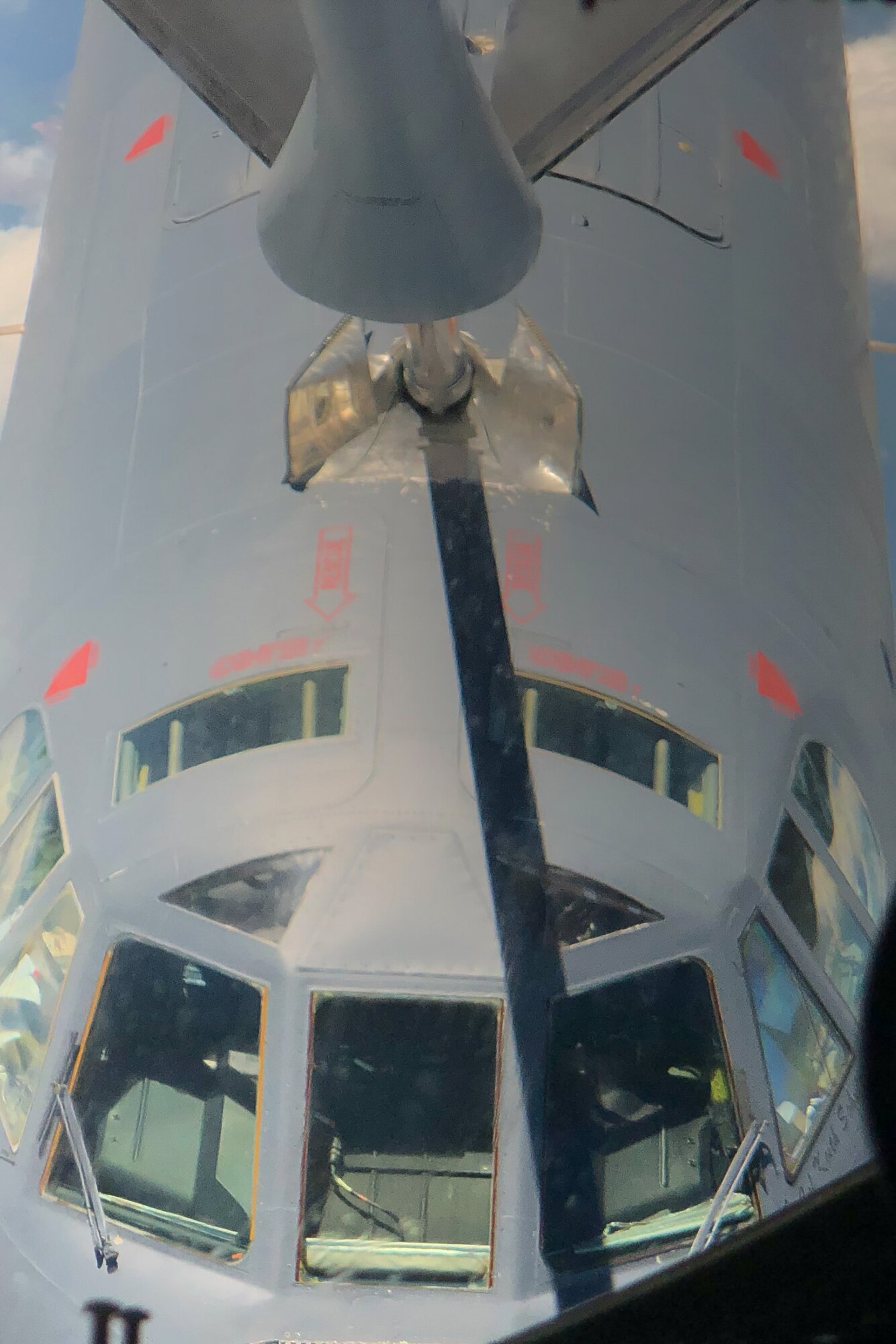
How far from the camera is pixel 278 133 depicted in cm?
636

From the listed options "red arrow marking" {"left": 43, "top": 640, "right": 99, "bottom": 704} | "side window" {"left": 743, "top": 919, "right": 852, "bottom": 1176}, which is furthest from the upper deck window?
"red arrow marking" {"left": 43, "top": 640, "right": 99, "bottom": 704}

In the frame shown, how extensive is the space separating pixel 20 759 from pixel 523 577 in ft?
8.69

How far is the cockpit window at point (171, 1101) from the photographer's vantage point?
6008mm

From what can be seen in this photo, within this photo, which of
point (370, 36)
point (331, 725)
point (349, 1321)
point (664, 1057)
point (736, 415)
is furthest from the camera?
point (736, 415)

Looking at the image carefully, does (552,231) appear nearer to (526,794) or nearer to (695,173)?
(695,173)

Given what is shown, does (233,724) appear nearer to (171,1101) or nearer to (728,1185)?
(171,1101)

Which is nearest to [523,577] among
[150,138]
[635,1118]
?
[635,1118]

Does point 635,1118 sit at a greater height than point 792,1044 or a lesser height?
lesser

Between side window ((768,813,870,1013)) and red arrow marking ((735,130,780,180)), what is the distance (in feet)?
17.9

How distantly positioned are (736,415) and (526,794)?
3.28 metres

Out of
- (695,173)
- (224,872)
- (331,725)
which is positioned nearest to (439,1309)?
(224,872)

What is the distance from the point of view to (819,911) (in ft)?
22.3

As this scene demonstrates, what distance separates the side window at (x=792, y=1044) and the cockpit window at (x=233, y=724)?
2.11 metres

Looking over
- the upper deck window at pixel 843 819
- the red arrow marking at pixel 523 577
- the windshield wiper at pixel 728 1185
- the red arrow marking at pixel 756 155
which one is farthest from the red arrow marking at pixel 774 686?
the red arrow marking at pixel 756 155
